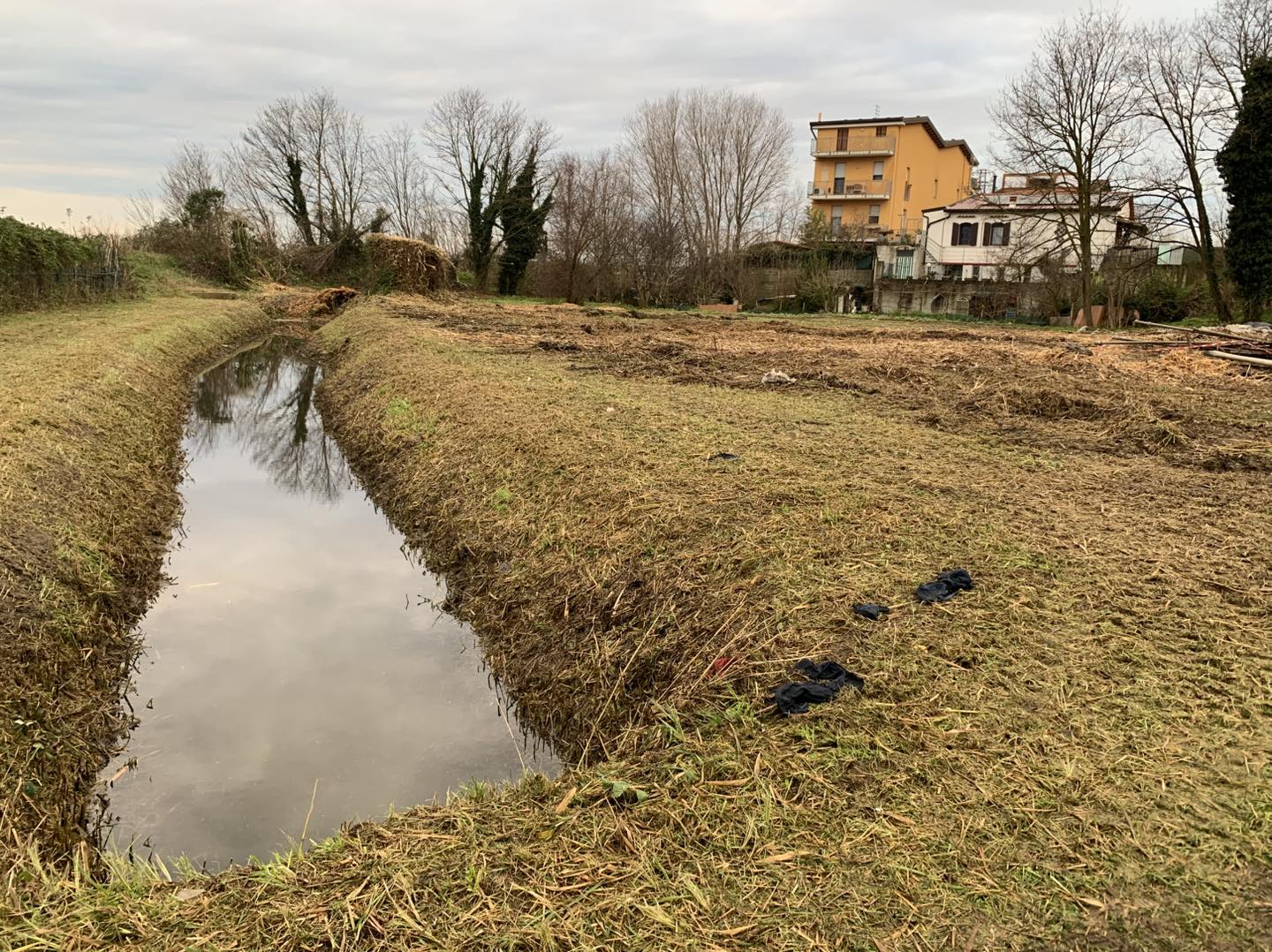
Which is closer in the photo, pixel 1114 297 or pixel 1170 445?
pixel 1170 445

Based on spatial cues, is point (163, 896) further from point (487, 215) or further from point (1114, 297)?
point (487, 215)

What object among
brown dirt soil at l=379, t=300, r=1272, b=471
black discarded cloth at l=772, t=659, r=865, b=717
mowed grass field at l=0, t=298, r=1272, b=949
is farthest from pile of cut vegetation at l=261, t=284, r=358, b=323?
black discarded cloth at l=772, t=659, r=865, b=717

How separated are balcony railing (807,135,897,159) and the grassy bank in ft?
194

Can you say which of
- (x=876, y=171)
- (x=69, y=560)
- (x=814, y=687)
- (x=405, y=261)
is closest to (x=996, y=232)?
(x=876, y=171)

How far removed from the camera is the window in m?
46.8

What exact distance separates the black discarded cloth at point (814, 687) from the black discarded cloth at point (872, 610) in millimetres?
464

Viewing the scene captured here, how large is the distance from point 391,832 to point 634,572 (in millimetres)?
2375

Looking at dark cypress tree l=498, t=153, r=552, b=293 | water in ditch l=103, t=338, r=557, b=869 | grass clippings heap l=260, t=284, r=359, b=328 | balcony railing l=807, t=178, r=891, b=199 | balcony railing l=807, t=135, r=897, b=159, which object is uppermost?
balcony railing l=807, t=135, r=897, b=159

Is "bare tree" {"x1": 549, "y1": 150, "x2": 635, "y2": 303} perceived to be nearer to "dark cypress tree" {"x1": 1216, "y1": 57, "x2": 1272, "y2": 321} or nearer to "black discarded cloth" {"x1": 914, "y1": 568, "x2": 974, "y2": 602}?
"dark cypress tree" {"x1": 1216, "y1": 57, "x2": 1272, "y2": 321}

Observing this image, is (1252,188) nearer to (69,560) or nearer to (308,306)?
(69,560)

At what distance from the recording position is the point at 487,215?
133ft

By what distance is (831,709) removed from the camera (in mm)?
3262

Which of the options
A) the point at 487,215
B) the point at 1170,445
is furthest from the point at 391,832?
the point at 487,215

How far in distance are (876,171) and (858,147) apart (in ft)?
7.65
